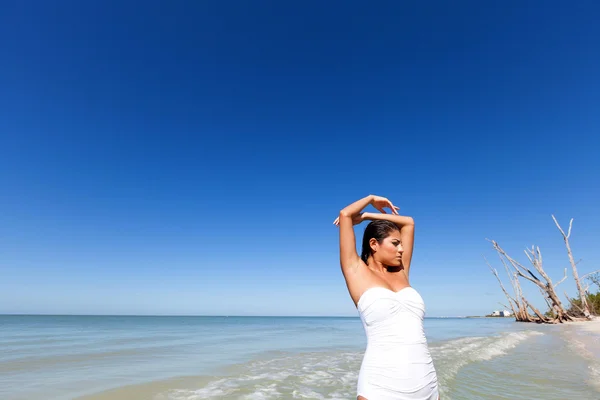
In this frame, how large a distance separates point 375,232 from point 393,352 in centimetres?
77

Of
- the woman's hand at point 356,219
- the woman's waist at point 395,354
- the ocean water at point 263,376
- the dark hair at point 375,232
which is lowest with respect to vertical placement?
the ocean water at point 263,376

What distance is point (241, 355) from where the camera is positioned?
11594 mm

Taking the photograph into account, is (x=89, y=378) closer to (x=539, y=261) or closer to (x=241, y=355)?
(x=241, y=355)

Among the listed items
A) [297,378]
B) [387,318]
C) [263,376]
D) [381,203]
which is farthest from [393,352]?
[263,376]

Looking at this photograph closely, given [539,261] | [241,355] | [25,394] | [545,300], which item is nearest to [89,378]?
[25,394]

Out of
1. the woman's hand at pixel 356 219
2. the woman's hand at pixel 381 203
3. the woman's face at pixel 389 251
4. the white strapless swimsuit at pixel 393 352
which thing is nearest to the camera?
the white strapless swimsuit at pixel 393 352

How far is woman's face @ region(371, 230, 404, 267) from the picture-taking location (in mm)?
2240

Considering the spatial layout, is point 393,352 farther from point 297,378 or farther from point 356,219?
point 297,378

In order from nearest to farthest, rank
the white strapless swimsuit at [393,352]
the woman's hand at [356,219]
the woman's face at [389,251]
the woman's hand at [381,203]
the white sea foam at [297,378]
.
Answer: the white strapless swimsuit at [393,352] → the woman's face at [389,251] → the woman's hand at [356,219] → the woman's hand at [381,203] → the white sea foam at [297,378]

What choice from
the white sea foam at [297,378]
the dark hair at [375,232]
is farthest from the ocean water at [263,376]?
the dark hair at [375,232]

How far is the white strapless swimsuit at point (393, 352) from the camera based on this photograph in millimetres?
1771

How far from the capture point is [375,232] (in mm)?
2312

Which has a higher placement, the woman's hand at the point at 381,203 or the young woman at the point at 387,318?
the woman's hand at the point at 381,203

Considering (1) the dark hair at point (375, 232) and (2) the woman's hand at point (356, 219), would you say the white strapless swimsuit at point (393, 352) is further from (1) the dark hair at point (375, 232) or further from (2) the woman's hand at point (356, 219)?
(2) the woman's hand at point (356, 219)
